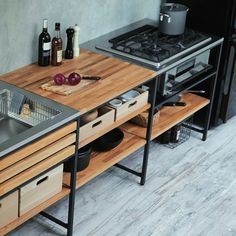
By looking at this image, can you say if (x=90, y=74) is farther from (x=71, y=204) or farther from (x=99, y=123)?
(x=71, y=204)

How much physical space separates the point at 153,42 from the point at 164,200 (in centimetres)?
99

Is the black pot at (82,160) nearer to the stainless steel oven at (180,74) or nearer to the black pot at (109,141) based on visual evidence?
the black pot at (109,141)

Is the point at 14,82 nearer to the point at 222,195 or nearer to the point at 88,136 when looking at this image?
the point at 88,136

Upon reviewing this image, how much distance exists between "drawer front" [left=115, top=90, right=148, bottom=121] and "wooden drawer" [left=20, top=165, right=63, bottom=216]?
55 centimetres

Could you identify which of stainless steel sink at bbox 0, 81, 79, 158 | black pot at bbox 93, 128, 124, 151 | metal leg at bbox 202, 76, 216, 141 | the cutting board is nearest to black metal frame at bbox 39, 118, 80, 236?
stainless steel sink at bbox 0, 81, 79, 158

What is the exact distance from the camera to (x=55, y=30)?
3.44m

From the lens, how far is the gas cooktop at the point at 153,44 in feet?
11.9

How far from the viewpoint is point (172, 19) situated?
3.86 m

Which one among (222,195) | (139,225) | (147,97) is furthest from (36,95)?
(222,195)

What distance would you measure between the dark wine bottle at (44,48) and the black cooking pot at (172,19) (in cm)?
85

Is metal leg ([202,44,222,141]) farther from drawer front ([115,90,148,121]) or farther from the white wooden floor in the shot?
drawer front ([115,90,148,121])

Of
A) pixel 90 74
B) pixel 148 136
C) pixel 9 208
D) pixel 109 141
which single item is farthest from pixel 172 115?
pixel 9 208

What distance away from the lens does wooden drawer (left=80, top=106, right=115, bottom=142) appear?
3.12 m

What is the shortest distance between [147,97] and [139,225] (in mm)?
733
